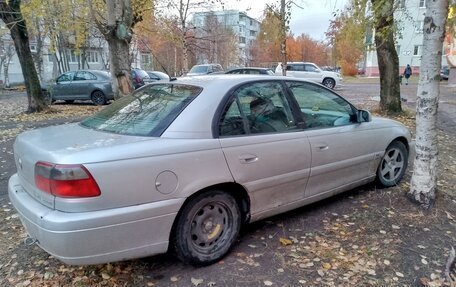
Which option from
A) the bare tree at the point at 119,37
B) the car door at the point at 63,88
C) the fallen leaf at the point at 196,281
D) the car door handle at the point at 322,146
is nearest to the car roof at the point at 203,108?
the car door handle at the point at 322,146

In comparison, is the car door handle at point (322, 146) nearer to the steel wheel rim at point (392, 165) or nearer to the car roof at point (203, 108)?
the car roof at point (203, 108)

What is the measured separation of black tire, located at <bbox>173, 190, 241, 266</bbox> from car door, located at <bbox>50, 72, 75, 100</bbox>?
15595mm

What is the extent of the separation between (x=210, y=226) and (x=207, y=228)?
0.11ft

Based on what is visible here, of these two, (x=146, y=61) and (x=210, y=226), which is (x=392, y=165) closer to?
(x=210, y=226)

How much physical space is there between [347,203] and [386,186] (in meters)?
0.75

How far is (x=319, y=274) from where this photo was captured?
2941 millimetres

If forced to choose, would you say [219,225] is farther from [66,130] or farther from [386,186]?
[386,186]

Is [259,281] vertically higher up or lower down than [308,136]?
lower down

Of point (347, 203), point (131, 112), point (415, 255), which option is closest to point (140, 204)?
point (131, 112)

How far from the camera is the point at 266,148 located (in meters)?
3.23

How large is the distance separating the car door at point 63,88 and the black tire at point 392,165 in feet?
50.6

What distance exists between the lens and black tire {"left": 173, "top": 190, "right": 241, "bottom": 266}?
2855mm

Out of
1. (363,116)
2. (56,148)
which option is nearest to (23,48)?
(56,148)

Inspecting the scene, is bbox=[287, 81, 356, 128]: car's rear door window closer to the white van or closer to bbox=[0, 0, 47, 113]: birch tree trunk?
bbox=[0, 0, 47, 113]: birch tree trunk
